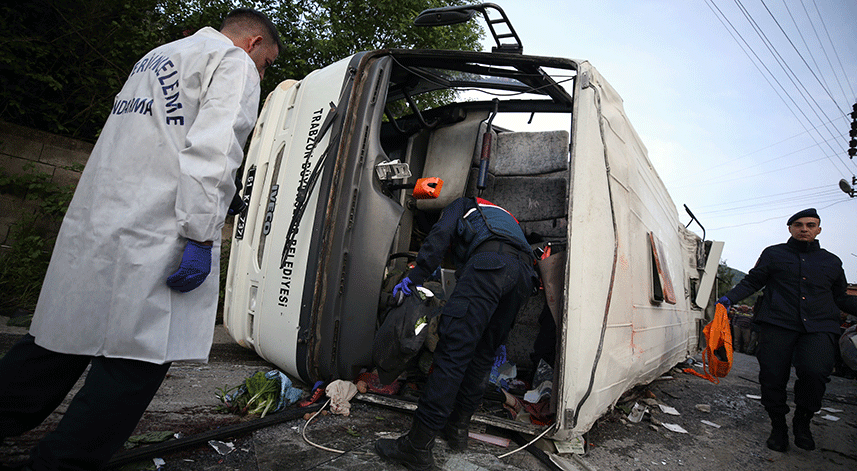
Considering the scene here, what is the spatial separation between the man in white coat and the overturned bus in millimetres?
1250

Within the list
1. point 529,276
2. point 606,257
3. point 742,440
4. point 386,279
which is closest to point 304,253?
point 386,279

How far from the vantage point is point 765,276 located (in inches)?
140

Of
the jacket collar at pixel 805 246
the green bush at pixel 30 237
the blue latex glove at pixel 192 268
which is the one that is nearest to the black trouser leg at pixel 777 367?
the jacket collar at pixel 805 246

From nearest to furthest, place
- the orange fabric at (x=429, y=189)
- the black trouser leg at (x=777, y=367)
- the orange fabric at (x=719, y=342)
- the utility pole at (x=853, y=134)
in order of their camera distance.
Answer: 1. the orange fabric at (x=429, y=189)
2. the black trouser leg at (x=777, y=367)
3. the orange fabric at (x=719, y=342)
4. the utility pole at (x=853, y=134)

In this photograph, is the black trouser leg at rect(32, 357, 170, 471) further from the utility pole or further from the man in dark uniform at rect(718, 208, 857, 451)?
the utility pole

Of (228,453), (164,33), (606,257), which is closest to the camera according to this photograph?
(228,453)

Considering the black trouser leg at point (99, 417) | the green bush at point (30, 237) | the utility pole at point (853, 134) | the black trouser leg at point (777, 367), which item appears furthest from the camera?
the utility pole at point (853, 134)

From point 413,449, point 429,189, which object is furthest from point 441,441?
point 429,189

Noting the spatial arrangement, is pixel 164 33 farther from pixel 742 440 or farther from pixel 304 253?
pixel 742 440

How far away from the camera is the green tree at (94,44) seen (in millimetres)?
4910

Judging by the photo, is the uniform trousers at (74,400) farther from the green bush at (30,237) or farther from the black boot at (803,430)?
the black boot at (803,430)

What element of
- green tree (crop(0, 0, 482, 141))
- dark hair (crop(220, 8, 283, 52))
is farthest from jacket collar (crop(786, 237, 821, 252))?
green tree (crop(0, 0, 482, 141))

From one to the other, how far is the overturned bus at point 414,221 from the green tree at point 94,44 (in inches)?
92.5

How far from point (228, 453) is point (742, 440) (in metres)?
3.61
